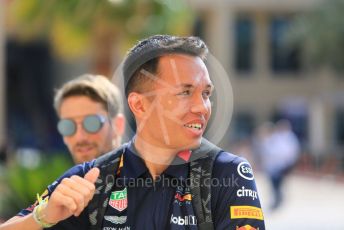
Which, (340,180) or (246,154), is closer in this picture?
(340,180)

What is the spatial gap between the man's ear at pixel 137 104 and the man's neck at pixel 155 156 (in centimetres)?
9

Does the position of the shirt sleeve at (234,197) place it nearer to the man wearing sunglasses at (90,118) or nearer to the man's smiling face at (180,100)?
the man's smiling face at (180,100)

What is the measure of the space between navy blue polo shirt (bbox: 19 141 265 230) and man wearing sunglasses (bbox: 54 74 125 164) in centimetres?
125

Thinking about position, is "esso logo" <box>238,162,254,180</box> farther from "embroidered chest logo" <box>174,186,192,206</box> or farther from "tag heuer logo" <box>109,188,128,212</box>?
"tag heuer logo" <box>109,188,128,212</box>

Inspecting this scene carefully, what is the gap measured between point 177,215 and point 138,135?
0.32 metres

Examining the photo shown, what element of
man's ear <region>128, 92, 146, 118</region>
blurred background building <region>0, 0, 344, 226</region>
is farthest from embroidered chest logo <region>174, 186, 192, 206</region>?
blurred background building <region>0, 0, 344, 226</region>

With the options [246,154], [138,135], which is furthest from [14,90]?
[138,135]

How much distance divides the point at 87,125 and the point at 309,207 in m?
12.6

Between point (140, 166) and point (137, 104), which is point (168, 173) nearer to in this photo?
point (140, 166)

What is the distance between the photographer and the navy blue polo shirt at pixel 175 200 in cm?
209

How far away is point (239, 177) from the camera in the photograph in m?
2.15

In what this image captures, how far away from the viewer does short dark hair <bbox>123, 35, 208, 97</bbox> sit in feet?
7.07

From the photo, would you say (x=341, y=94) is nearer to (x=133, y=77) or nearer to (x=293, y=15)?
(x=293, y=15)

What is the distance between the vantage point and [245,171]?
7.10 ft
